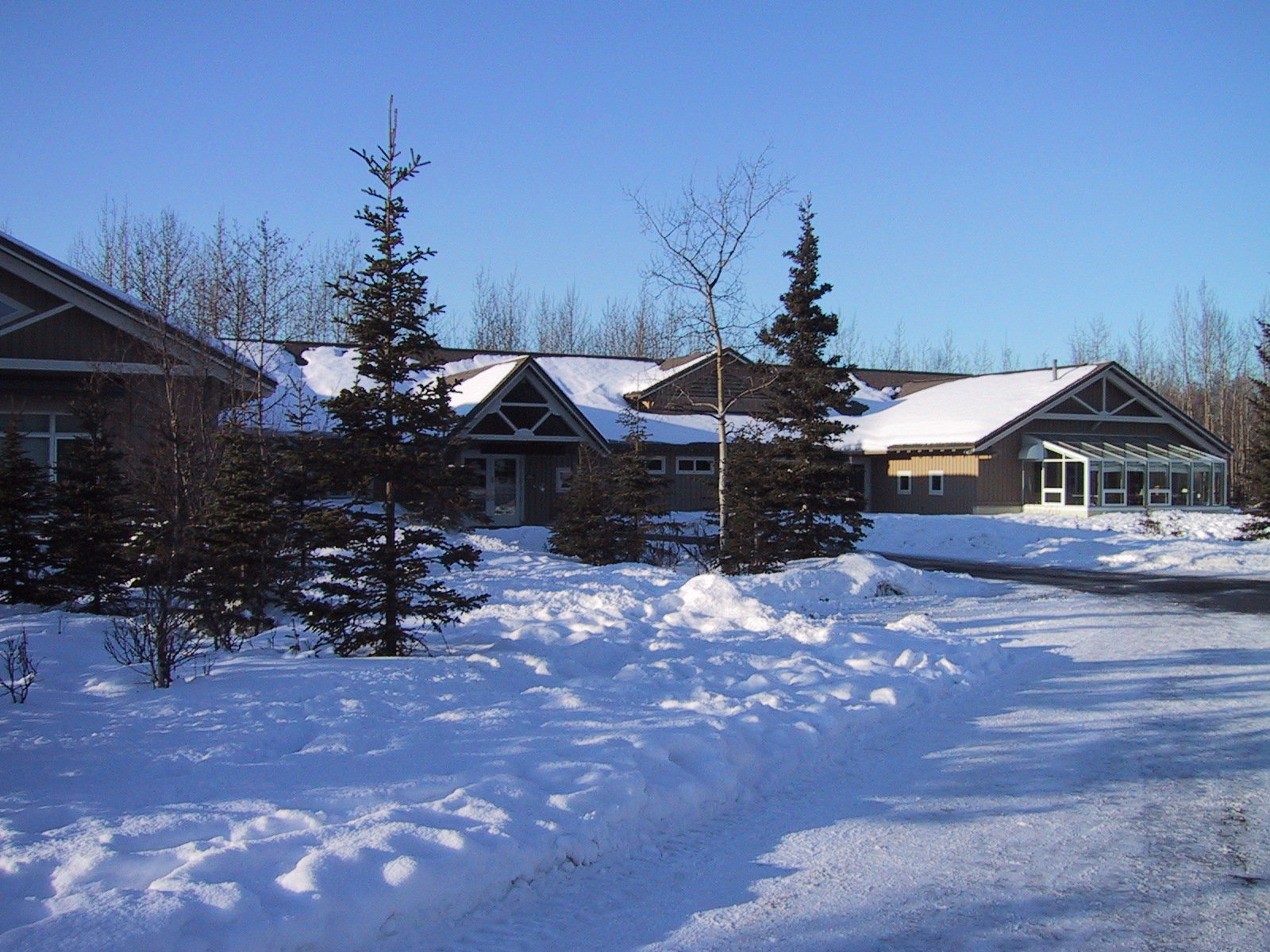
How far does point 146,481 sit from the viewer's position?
13.3 metres

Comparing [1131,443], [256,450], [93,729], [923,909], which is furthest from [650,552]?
[1131,443]

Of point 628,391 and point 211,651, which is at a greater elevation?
point 628,391

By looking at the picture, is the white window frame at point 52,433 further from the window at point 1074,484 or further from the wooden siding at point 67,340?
the window at point 1074,484

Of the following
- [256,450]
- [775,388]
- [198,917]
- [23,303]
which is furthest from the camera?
[775,388]

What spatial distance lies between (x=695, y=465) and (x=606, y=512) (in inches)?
621

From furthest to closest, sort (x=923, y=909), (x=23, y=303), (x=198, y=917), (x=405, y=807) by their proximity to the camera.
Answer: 1. (x=23, y=303)
2. (x=405, y=807)
3. (x=923, y=909)
4. (x=198, y=917)

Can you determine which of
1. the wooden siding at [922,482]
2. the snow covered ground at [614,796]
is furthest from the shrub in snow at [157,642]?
the wooden siding at [922,482]

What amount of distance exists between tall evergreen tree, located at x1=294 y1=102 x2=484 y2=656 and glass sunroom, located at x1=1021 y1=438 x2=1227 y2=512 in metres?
30.2

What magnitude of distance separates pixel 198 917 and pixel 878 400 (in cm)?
4404

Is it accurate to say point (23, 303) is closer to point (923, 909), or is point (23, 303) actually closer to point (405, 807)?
point (405, 807)

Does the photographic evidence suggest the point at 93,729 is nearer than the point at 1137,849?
No

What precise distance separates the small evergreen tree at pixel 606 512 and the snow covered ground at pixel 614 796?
32.0 feet

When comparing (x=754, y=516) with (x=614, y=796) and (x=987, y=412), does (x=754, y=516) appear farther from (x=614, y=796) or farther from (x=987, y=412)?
(x=987, y=412)

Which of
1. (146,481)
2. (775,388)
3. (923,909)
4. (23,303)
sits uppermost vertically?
(23,303)
